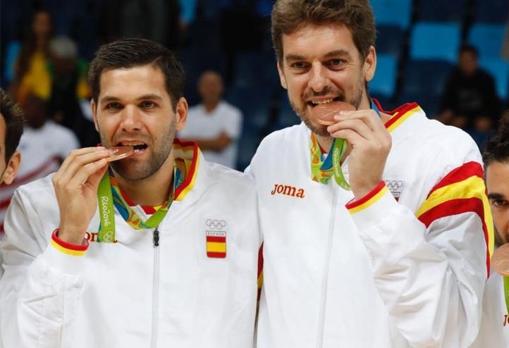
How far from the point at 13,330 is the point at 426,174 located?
1.61 meters

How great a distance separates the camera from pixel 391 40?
12.8 m

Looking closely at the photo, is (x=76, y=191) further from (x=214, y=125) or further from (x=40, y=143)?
(x=214, y=125)

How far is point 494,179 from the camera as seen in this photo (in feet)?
11.8

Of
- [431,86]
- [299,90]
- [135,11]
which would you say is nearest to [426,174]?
[299,90]

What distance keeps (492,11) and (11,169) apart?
9.53 m

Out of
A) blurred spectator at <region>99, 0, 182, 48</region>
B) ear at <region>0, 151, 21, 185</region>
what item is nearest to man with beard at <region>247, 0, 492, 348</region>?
ear at <region>0, 151, 21, 185</region>

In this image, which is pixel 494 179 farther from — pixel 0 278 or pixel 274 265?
pixel 0 278

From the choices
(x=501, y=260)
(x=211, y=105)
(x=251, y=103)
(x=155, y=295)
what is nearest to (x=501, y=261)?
(x=501, y=260)

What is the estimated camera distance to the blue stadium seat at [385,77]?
12344mm

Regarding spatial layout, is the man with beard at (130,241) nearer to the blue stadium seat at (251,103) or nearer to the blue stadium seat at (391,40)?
the blue stadium seat at (251,103)

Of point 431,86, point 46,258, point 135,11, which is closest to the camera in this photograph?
point 46,258

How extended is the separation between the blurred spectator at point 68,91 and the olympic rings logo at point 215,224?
601 centimetres

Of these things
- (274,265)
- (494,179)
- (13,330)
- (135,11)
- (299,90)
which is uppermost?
(135,11)

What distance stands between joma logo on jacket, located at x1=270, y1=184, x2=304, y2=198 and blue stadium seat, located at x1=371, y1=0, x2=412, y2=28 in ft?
29.3
